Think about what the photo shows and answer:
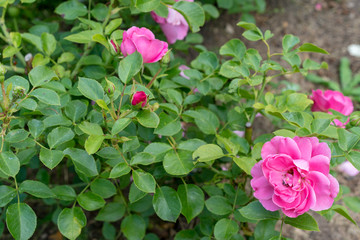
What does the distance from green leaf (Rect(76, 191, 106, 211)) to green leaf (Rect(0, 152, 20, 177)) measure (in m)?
0.22

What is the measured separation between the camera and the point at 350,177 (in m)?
2.11

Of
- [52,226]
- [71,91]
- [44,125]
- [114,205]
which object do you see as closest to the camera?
[44,125]

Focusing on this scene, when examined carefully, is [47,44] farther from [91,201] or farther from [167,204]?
[167,204]

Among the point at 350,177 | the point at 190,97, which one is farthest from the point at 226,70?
the point at 350,177

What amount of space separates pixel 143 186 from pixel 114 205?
399 millimetres

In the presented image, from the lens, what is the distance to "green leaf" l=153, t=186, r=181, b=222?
1.03m

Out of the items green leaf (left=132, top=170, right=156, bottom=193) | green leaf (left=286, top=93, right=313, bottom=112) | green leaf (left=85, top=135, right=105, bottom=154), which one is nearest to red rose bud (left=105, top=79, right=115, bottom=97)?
green leaf (left=85, top=135, right=105, bottom=154)

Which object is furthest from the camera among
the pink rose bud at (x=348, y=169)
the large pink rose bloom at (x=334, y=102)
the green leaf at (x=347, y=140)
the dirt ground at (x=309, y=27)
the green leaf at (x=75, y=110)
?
the dirt ground at (x=309, y=27)

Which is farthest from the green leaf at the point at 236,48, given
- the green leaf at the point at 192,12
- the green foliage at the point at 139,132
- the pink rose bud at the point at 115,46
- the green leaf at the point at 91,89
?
the green leaf at the point at 91,89

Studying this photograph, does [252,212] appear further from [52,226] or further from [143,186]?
[52,226]

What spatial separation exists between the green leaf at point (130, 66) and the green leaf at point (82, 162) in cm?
22

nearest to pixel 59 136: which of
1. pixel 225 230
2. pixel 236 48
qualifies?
pixel 225 230

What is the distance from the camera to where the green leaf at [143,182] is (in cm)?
95

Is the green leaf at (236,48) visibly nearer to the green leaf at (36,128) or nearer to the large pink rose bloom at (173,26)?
the large pink rose bloom at (173,26)
